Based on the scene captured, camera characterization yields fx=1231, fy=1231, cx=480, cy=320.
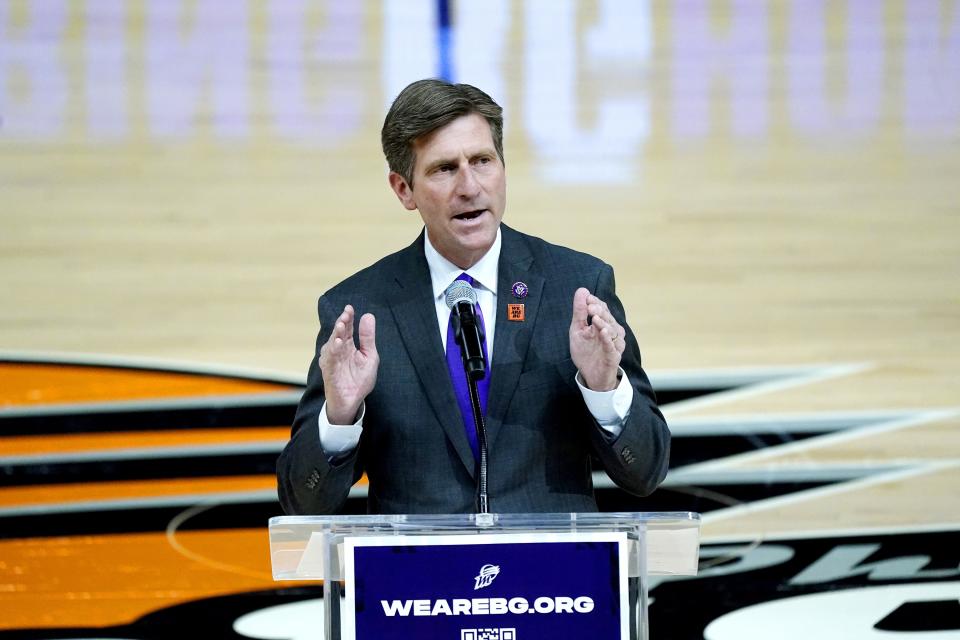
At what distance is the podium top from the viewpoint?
5.26 ft

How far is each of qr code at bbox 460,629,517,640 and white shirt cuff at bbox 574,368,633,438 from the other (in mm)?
425

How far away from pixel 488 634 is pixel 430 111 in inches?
36.0

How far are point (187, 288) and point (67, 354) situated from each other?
47 cm

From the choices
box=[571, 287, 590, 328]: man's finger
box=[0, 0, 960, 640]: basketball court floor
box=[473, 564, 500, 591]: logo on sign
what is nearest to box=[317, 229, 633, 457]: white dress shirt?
box=[571, 287, 590, 328]: man's finger

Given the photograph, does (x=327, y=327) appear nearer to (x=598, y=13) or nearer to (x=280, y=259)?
(x=280, y=259)

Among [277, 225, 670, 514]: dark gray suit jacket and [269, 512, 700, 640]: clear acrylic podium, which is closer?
[269, 512, 700, 640]: clear acrylic podium

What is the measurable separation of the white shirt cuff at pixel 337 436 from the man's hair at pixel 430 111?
1.59ft

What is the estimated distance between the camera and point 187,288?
423cm

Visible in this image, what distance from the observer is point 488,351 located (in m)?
2.10

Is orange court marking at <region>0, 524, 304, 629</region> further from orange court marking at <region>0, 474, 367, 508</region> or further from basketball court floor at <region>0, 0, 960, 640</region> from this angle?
orange court marking at <region>0, 474, 367, 508</region>

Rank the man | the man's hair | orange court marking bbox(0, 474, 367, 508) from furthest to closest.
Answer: orange court marking bbox(0, 474, 367, 508), the man's hair, the man

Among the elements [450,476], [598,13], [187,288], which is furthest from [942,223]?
[450,476]

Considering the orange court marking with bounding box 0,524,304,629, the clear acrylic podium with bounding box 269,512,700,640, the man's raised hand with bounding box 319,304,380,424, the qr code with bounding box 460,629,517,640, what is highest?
the man's raised hand with bounding box 319,304,380,424

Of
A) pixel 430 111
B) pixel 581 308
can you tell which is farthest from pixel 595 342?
pixel 430 111
